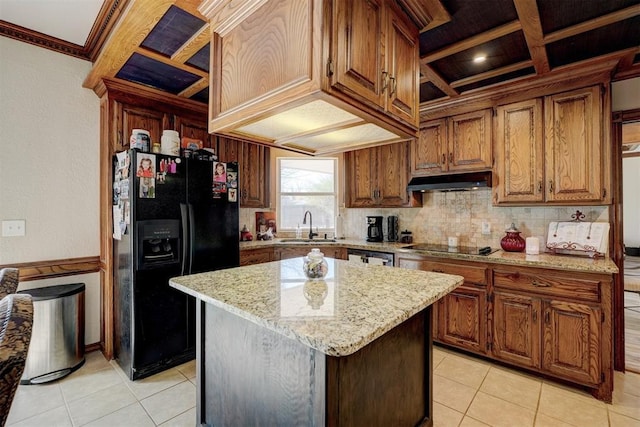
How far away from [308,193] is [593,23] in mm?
3099

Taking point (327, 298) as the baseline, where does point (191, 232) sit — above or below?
above

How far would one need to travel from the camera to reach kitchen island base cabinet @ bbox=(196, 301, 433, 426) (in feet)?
3.64

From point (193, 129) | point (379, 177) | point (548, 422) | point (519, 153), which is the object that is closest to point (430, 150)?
point (379, 177)

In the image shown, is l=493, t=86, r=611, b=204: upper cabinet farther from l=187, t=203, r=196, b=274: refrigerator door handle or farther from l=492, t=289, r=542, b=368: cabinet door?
l=187, t=203, r=196, b=274: refrigerator door handle

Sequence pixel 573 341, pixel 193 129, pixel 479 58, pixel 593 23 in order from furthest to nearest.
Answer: pixel 193 129, pixel 479 58, pixel 573 341, pixel 593 23

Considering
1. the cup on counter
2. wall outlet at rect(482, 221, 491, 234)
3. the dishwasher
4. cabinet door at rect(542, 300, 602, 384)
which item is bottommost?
cabinet door at rect(542, 300, 602, 384)

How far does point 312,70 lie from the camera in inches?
46.8

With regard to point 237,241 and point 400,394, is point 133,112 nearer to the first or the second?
point 237,241

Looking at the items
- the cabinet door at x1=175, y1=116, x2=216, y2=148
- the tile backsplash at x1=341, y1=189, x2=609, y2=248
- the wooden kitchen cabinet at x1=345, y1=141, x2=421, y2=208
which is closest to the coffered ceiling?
the cabinet door at x1=175, y1=116, x2=216, y2=148

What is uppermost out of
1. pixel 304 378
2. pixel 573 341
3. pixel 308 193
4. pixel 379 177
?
pixel 379 177

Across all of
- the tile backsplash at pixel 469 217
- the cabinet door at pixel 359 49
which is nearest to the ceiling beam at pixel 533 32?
the cabinet door at pixel 359 49

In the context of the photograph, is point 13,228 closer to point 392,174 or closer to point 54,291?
point 54,291

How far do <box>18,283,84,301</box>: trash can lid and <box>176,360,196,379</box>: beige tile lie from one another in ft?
3.40

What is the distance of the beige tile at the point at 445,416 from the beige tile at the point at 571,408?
560 millimetres
